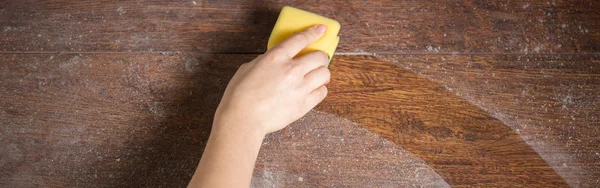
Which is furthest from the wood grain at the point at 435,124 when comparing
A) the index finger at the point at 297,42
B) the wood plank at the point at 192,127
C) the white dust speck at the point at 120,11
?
the white dust speck at the point at 120,11

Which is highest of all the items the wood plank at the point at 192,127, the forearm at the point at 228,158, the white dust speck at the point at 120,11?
the white dust speck at the point at 120,11

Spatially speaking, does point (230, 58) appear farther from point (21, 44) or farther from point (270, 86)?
point (21, 44)

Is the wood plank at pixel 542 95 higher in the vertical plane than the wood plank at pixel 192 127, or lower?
higher

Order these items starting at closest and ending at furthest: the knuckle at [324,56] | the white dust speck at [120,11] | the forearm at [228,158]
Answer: the forearm at [228,158] → the knuckle at [324,56] → the white dust speck at [120,11]

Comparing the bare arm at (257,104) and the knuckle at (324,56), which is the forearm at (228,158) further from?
the knuckle at (324,56)

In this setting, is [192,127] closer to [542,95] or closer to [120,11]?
[120,11]

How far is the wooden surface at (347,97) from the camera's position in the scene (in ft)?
→ 2.41

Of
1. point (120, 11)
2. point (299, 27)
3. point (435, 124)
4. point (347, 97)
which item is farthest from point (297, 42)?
point (120, 11)

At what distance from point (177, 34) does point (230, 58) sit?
12 cm

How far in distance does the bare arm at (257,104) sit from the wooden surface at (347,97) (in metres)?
0.09

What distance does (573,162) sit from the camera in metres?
0.72

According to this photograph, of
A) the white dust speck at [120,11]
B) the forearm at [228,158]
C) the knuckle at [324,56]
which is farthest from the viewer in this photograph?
the white dust speck at [120,11]

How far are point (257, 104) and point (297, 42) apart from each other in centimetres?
12

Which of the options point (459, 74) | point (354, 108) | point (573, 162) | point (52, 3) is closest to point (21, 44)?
point (52, 3)
